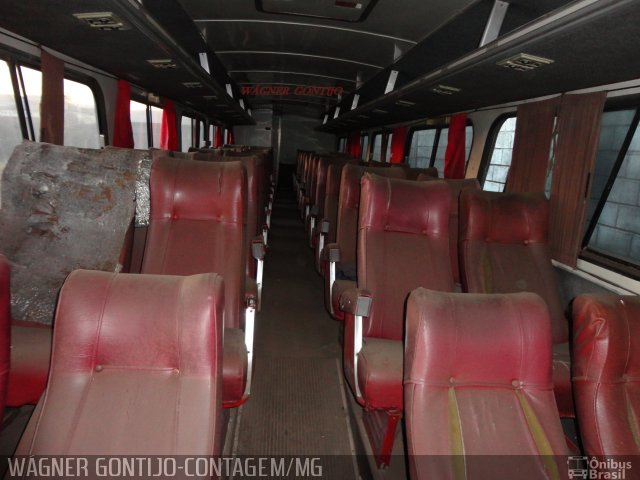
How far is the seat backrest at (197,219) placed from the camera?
2.36 m

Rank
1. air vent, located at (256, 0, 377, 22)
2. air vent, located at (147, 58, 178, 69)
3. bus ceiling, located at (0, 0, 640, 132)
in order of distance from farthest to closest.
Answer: air vent, located at (147, 58, 178, 69) → air vent, located at (256, 0, 377, 22) → bus ceiling, located at (0, 0, 640, 132)

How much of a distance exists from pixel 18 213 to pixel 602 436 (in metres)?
2.80

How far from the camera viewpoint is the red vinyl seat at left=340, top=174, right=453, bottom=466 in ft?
7.39

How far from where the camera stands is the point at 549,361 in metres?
1.37

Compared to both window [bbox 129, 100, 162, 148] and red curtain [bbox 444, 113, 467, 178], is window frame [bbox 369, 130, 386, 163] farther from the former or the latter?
window [bbox 129, 100, 162, 148]

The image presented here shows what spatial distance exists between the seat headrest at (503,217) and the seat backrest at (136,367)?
2.27 meters

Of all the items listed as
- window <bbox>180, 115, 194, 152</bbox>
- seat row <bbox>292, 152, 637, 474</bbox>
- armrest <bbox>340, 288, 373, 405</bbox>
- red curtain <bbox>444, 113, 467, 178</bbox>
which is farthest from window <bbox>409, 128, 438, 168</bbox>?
armrest <bbox>340, 288, 373, 405</bbox>

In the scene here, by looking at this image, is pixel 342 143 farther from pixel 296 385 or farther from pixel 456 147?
pixel 296 385

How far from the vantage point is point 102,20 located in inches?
110

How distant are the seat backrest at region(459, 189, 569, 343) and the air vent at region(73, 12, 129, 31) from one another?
106 inches

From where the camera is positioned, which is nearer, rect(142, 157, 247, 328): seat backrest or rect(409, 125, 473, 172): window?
rect(142, 157, 247, 328): seat backrest

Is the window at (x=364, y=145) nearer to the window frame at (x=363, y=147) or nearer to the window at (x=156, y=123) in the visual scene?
the window frame at (x=363, y=147)

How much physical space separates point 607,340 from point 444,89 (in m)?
3.57

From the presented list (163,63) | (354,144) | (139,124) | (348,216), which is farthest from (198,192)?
(354,144)
